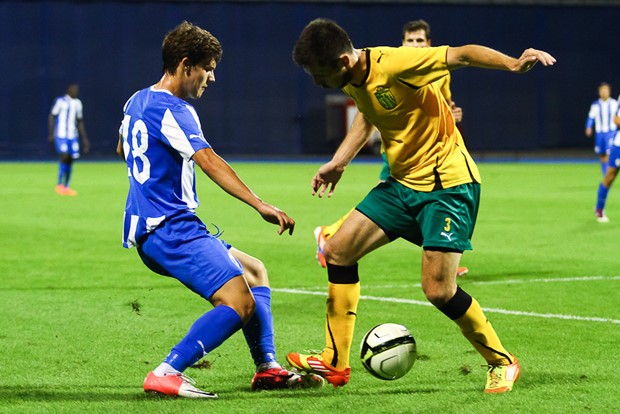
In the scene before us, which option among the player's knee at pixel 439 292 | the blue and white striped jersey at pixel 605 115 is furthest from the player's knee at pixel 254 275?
the blue and white striped jersey at pixel 605 115

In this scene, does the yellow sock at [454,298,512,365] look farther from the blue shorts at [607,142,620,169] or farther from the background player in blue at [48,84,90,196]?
the background player in blue at [48,84,90,196]

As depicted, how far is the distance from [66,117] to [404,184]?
19.6 metres

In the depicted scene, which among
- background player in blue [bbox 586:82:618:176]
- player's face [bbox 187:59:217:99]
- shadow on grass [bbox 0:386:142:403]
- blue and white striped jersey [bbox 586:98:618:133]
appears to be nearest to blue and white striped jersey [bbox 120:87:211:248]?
player's face [bbox 187:59:217:99]

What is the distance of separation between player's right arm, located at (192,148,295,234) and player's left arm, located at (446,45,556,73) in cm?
115

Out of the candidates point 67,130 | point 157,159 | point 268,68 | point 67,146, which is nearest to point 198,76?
point 157,159

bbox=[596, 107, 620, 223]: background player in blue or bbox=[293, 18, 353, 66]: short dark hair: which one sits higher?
bbox=[293, 18, 353, 66]: short dark hair

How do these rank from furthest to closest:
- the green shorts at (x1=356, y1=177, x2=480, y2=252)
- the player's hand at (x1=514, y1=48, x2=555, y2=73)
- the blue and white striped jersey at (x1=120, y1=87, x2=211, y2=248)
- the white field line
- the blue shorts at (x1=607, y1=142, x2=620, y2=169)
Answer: the blue shorts at (x1=607, y1=142, x2=620, y2=169) < the white field line < the green shorts at (x1=356, y1=177, x2=480, y2=252) < the blue and white striped jersey at (x1=120, y1=87, x2=211, y2=248) < the player's hand at (x1=514, y1=48, x2=555, y2=73)

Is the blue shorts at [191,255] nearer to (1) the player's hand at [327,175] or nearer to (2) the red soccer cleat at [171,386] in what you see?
(2) the red soccer cleat at [171,386]

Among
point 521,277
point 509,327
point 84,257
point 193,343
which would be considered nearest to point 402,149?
point 193,343

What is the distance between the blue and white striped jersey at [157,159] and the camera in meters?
5.38

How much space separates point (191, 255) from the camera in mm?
5398

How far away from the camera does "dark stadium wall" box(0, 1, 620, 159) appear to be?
3734cm

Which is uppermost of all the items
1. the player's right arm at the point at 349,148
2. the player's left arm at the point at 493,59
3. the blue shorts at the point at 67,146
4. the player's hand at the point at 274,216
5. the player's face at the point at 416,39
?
the player's left arm at the point at 493,59

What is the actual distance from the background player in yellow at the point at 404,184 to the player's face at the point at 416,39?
11.5 ft
